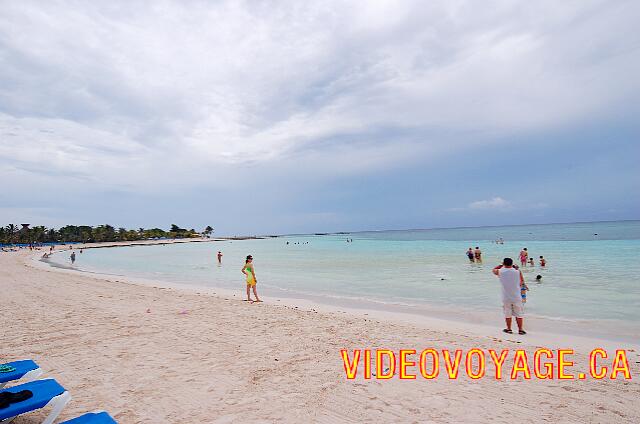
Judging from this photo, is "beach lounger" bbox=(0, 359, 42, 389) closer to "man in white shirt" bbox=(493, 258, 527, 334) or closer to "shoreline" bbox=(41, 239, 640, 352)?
"shoreline" bbox=(41, 239, 640, 352)

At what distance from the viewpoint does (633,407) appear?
4.21 meters

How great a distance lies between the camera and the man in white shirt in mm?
7871

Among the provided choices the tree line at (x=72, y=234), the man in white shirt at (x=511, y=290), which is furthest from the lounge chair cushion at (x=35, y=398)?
the tree line at (x=72, y=234)

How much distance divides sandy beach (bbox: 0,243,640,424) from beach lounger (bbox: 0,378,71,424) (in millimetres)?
526

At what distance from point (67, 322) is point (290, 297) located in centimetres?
782

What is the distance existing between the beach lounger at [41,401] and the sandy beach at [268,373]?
526 mm

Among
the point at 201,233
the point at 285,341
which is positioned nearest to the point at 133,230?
the point at 201,233

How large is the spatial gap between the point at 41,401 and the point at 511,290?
8.55m

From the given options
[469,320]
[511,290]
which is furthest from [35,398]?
[469,320]

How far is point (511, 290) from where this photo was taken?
8.03m

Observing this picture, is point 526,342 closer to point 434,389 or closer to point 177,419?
point 434,389

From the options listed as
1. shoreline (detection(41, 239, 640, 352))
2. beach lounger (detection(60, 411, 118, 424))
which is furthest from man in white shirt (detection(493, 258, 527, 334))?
beach lounger (detection(60, 411, 118, 424))

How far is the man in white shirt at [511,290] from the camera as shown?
7871 millimetres

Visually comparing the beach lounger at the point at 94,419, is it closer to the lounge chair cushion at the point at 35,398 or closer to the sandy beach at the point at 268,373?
the lounge chair cushion at the point at 35,398
